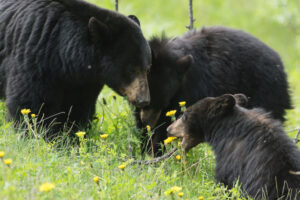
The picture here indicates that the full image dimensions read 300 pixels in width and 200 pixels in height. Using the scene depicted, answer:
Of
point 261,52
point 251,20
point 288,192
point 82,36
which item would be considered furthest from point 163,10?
point 288,192

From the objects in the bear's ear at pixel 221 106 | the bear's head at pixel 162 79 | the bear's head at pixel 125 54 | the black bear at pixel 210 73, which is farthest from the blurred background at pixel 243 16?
the bear's ear at pixel 221 106

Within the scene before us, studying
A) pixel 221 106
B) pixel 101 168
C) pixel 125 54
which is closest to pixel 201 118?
pixel 221 106

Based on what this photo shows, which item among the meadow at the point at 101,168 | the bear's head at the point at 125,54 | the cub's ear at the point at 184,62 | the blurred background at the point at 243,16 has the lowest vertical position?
the blurred background at the point at 243,16

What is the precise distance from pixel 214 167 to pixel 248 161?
2.57ft

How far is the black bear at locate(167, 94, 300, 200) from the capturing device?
191 inches

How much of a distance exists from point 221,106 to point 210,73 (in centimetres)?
156

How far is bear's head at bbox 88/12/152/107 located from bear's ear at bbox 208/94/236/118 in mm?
706

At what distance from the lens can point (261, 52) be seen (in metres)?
7.12

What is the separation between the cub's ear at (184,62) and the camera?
257 inches

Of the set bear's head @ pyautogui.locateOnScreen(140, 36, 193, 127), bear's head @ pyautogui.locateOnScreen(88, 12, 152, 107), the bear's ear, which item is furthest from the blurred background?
the bear's ear

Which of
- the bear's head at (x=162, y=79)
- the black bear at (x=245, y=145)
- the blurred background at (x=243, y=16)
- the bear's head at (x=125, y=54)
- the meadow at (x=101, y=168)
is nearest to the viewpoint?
the meadow at (x=101, y=168)

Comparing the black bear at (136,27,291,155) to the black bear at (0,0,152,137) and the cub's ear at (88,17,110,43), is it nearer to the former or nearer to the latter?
the black bear at (0,0,152,137)

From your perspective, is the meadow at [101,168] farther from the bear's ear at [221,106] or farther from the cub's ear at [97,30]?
the cub's ear at [97,30]

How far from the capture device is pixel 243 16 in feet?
66.7
